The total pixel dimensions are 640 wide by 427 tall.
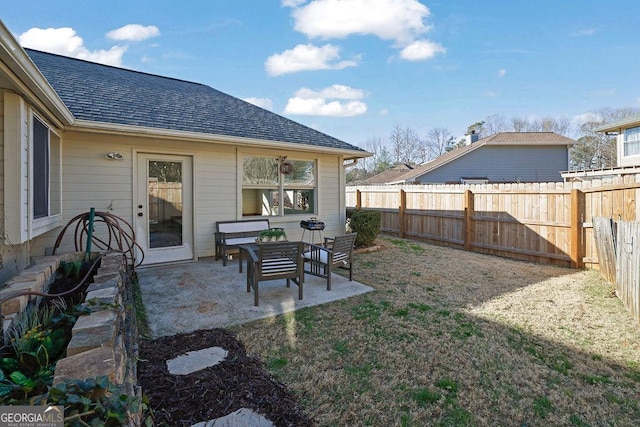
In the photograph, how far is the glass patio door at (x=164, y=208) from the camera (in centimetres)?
610

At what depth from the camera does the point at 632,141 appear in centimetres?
1491

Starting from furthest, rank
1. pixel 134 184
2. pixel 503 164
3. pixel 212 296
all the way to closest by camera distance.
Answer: pixel 503 164 < pixel 134 184 < pixel 212 296

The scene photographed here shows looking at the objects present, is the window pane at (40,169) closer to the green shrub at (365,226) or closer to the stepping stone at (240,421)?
the stepping stone at (240,421)

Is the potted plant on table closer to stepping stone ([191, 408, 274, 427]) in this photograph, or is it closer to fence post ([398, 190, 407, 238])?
stepping stone ([191, 408, 274, 427])

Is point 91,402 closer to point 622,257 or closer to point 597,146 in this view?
point 622,257

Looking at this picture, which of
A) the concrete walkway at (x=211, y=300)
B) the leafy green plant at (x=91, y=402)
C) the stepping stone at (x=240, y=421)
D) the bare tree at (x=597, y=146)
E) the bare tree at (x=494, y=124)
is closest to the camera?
the leafy green plant at (x=91, y=402)

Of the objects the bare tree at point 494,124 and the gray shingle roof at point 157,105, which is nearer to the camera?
the gray shingle roof at point 157,105

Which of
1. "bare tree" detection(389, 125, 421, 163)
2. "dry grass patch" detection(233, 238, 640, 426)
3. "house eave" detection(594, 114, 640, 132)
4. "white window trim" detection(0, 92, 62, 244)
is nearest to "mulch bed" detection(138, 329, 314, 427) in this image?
"dry grass patch" detection(233, 238, 640, 426)

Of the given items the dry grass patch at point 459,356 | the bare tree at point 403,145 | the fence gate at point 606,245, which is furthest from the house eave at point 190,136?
the bare tree at point 403,145

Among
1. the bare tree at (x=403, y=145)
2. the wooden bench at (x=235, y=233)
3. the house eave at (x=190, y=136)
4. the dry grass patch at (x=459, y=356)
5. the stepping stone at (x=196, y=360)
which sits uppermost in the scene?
the bare tree at (x=403, y=145)

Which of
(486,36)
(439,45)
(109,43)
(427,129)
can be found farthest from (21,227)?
(427,129)

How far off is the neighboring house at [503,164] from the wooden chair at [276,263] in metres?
16.1

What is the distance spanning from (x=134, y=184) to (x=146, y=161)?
48 cm

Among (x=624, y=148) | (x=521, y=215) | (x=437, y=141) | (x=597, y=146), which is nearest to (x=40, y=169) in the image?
(x=521, y=215)
